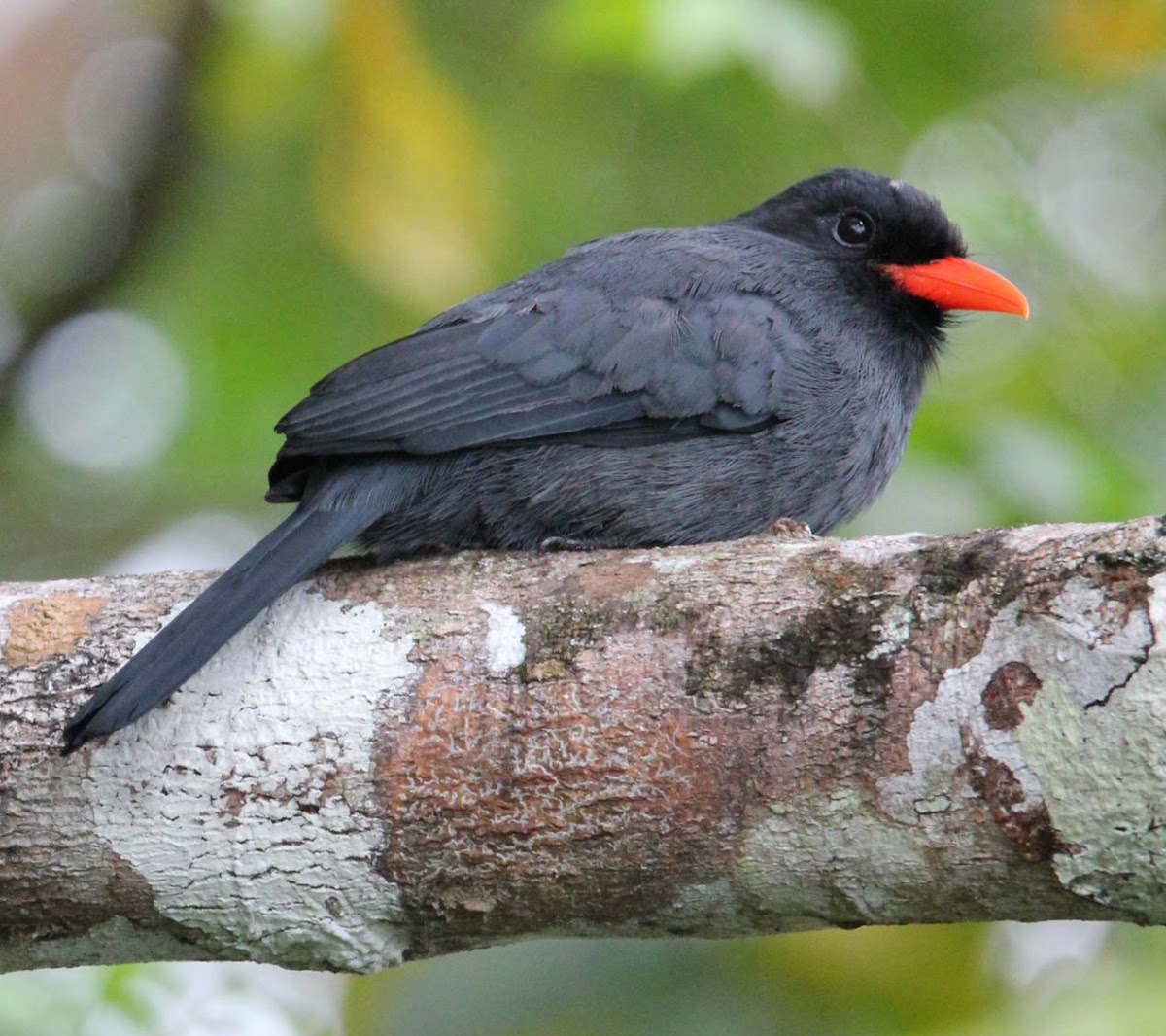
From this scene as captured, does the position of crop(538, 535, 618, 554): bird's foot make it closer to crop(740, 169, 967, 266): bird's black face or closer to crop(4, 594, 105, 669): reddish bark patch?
crop(4, 594, 105, 669): reddish bark patch

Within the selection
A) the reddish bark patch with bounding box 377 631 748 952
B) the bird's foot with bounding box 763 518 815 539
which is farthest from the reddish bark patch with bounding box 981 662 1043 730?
the bird's foot with bounding box 763 518 815 539

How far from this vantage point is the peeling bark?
2.17m

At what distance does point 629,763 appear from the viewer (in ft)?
7.89

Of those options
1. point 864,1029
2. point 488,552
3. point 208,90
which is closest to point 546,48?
point 208,90

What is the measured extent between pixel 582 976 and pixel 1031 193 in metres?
3.44

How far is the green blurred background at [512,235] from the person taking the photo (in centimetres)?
421

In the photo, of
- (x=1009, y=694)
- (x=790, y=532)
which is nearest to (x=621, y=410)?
(x=790, y=532)

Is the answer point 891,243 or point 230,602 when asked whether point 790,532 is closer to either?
point 230,602

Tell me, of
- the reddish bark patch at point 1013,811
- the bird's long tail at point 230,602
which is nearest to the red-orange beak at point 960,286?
the bird's long tail at point 230,602

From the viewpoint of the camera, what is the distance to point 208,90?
5.07 meters

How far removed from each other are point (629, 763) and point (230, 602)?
30.4 inches

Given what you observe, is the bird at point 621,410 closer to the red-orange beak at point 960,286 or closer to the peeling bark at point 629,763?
the red-orange beak at point 960,286

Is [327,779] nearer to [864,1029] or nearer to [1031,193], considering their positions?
[864,1029]

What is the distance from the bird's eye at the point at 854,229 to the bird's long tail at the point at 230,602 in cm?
156
